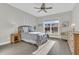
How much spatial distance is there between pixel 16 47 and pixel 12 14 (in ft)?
2.79

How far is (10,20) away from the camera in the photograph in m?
2.31

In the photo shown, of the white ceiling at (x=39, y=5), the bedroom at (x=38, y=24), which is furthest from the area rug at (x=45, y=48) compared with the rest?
the white ceiling at (x=39, y=5)

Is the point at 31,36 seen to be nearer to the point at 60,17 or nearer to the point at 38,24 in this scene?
the point at 38,24

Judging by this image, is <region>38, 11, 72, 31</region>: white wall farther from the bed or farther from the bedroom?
the bed

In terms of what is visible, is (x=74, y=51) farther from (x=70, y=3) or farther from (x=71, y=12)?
(x=70, y=3)

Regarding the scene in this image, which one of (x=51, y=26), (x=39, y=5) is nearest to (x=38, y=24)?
(x=51, y=26)

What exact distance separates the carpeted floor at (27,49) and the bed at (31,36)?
130 mm

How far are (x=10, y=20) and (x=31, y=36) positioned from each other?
0.68 metres

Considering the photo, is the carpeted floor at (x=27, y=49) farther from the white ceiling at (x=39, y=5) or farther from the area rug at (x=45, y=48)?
the white ceiling at (x=39, y=5)

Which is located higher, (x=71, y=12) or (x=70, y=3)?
(x=70, y=3)

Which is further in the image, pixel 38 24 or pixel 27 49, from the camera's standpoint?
pixel 38 24

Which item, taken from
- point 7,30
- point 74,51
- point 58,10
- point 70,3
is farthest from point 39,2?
point 74,51

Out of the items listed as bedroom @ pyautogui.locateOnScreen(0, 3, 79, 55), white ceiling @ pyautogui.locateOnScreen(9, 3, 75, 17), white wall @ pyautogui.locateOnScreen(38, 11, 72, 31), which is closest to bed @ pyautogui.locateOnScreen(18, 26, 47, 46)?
bedroom @ pyautogui.locateOnScreen(0, 3, 79, 55)
